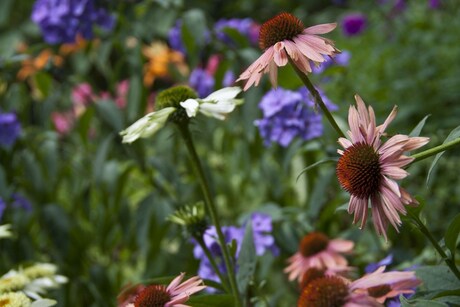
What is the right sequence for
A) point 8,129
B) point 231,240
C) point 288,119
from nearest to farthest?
point 231,240 < point 288,119 < point 8,129

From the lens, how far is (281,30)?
85 centimetres

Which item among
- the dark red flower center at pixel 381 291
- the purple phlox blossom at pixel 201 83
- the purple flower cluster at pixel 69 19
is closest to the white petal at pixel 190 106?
the dark red flower center at pixel 381 291

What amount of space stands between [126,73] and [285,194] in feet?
1.94

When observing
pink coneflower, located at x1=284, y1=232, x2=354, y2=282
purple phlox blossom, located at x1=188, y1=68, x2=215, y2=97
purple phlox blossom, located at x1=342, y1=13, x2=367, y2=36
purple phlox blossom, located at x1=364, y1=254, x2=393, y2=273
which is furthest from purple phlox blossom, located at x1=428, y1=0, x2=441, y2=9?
purple phlox blossom, located at x1=364, y1=254, x2=393, y2=273

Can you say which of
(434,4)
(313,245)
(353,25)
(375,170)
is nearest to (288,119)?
(313,245)

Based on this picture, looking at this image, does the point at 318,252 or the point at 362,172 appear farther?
the point at 318,252

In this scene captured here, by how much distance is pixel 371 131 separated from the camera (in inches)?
30.0

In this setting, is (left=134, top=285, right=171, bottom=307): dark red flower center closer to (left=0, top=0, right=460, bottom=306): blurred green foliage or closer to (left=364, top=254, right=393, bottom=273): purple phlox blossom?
(left=364, top=254, right=393, bottom=273): purple phlox blossom

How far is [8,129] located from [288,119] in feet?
2.64

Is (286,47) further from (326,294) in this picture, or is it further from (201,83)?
(201,83)

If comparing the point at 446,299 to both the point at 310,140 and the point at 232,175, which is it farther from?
the point at 232,175

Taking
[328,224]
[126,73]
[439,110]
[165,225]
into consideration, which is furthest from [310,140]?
[439,110]

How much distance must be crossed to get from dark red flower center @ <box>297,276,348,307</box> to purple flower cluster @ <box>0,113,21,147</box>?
136cm

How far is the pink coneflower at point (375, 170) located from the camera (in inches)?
28.3
